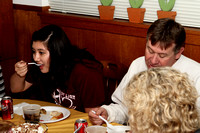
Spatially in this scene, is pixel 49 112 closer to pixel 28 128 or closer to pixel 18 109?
pixel 18 109

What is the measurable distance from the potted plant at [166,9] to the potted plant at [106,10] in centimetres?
51

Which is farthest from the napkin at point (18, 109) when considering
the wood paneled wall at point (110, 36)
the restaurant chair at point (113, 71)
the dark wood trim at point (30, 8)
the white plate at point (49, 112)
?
the dark wood trim at point (30, 8)

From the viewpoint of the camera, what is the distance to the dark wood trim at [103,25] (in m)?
2.40

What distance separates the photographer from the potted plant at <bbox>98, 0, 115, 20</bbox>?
9.33ft

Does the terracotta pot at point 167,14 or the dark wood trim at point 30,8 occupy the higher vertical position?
the terracotta pot at point 167,14

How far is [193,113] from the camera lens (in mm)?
1030

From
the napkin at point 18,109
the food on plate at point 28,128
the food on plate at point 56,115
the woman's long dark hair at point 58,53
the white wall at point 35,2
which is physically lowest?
the napkin at point 18,109

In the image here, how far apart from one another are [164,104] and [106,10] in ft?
6.60

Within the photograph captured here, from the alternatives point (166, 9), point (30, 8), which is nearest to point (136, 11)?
point (166, 9)

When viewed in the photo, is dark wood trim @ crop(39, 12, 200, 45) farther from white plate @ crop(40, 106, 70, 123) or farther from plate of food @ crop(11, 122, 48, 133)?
plate of food @ crop(11, 122, 48, 133)

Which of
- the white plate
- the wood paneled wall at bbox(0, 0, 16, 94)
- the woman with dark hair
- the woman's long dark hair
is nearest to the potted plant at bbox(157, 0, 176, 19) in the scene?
the woman with dark hair

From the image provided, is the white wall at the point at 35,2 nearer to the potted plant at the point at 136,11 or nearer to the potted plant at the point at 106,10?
the potted plant at the point at 106,10

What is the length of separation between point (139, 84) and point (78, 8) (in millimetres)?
2298

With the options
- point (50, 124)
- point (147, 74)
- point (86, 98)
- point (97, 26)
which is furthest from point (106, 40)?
point (147, 74)
